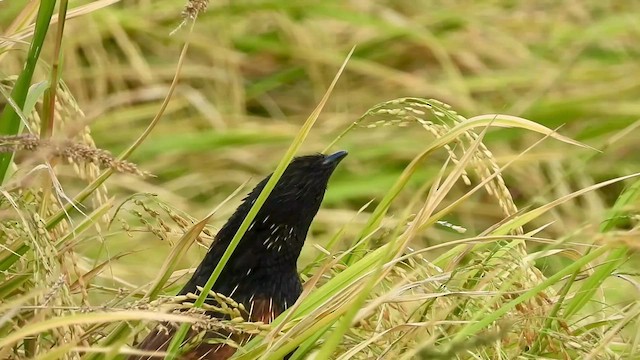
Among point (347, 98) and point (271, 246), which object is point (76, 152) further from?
point (347, 98)

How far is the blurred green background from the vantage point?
12.0ft

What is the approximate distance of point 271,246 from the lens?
1.87 meters

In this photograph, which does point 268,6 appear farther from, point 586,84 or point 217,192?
point 586,84

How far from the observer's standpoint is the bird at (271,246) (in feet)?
5.93

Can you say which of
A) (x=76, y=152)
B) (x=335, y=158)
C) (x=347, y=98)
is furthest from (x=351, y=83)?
(x=76, y=152)

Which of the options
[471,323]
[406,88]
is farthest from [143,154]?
[471,323]

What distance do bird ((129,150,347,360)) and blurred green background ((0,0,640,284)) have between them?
1495 mm

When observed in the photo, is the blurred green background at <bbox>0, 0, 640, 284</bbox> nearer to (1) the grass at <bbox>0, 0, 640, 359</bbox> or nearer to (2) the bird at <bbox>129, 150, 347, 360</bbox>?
(1) the grass at <bbox>0, 0, 640, 359</bbox>

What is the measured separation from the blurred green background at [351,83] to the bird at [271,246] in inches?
58.9

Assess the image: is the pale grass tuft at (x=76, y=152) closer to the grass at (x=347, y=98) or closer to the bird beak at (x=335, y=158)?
the bird beak at (x=335, y=158)

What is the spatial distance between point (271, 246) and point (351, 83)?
7.77ft

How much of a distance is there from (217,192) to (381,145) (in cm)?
50

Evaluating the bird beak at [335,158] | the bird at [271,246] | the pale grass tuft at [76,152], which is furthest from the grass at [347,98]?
the pale grass tuft at [76,152]

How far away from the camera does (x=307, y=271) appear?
6.50 ft
